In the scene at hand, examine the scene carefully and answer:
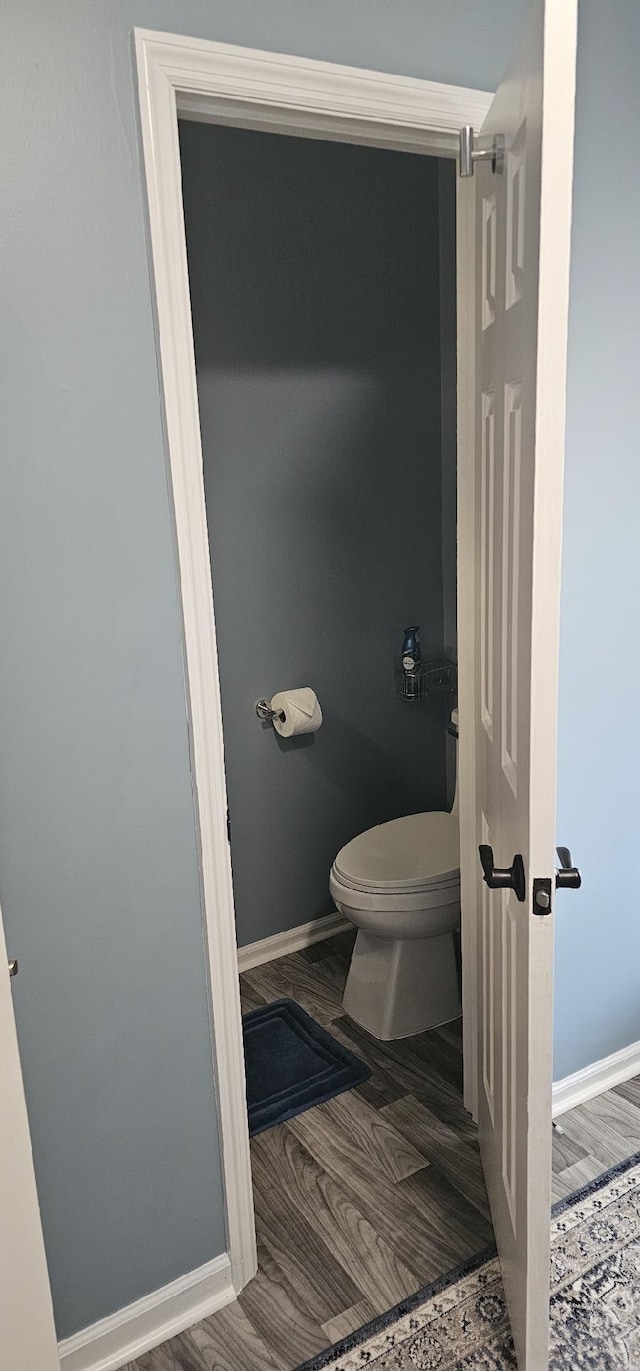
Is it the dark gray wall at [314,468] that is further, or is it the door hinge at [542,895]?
the dark gray wall at [314,468]

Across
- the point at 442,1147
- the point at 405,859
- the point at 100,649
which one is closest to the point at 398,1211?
the point at 442,1147

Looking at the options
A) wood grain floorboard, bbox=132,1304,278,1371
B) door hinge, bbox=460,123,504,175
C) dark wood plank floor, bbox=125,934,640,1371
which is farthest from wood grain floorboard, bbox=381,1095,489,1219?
door hinge, bbox=460,123,504,175

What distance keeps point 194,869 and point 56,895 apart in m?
0.23

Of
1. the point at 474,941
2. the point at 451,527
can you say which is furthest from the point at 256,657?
the point at 474,941

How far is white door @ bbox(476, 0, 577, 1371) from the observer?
110 centimetres

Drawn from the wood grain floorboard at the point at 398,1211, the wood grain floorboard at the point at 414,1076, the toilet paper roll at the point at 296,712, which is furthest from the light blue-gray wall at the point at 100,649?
the toilet paper roll at the point at 296,712

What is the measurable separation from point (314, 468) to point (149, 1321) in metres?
A: 2.03

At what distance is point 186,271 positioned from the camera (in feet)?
4.51

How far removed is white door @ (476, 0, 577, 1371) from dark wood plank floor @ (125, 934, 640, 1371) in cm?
22

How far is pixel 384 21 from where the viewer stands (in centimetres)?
148

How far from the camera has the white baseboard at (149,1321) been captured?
63.4 inches

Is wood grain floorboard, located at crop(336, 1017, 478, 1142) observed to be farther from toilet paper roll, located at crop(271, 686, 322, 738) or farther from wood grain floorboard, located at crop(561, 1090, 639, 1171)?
toilet paper roll, located at crop(271, 686, 322, 738)

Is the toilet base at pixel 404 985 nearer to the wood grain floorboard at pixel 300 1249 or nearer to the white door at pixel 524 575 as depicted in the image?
the wood grain floorboard at pixel 300 1249

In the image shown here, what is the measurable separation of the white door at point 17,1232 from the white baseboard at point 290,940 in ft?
5.07
